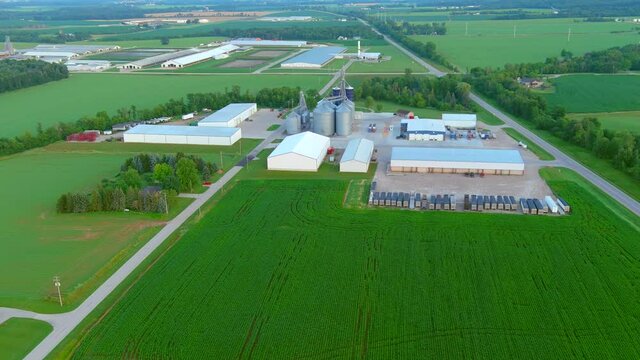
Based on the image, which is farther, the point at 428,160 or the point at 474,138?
the point at 474,138

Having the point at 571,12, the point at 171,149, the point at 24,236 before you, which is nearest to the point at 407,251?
the point at 24,236

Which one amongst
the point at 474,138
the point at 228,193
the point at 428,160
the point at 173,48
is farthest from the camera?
the point at 173,48

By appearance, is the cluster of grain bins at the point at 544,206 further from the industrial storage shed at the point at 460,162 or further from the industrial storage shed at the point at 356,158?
the industrial storage shed at the point at 356,158

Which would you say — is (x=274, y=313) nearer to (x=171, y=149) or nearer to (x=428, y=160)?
(x=428, y=160)

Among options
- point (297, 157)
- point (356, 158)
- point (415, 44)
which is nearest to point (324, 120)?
point (297, 157)

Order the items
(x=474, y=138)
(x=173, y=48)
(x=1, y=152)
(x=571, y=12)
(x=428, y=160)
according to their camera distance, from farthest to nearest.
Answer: (x=571, y=12) < (x=173, y=48) < (x=474, y=138) < (x=1, y=152) < (x=428, y=160)

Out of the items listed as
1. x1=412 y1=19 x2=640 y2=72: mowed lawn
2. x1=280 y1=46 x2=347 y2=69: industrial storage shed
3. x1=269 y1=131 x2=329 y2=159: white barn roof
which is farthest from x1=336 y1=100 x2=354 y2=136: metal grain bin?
x1=412 y1=19 x2=640 y2=72: mowed lawn
